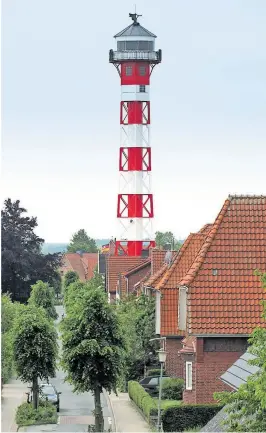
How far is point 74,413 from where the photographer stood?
4434cm

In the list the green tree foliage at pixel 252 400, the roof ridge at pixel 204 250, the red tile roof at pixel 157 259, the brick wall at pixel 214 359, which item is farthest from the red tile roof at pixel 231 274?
the red tile roof at pixel 157 259

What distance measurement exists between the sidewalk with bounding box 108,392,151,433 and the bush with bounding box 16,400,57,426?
7.01 ft

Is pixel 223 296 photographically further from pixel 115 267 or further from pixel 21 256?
pixel 21 256

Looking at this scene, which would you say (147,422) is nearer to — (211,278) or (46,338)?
(46,338)

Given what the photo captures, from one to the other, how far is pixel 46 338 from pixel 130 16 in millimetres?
76834

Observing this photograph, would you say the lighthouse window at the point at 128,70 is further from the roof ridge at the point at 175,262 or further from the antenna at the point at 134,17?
the roof ridge at the point at 175,262

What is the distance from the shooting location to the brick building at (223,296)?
111 ft

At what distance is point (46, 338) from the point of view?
42.2m

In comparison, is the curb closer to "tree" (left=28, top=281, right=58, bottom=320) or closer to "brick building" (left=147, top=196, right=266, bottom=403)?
"brick building" (left=147, top=196, right=266, bottom=403)

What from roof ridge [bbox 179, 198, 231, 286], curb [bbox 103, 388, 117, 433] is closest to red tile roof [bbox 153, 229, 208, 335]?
curb [bbox 103, 388, 117, 433]

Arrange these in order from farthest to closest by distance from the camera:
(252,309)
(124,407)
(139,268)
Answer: (139,268) → (124,407) → (252,309)

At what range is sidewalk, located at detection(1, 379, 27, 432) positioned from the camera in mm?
40062

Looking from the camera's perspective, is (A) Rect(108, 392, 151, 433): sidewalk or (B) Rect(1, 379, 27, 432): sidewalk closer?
(A) Rect(108, 392, 151, 433): sidewalk

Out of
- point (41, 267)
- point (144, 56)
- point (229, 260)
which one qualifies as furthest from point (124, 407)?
point (144, 56)
